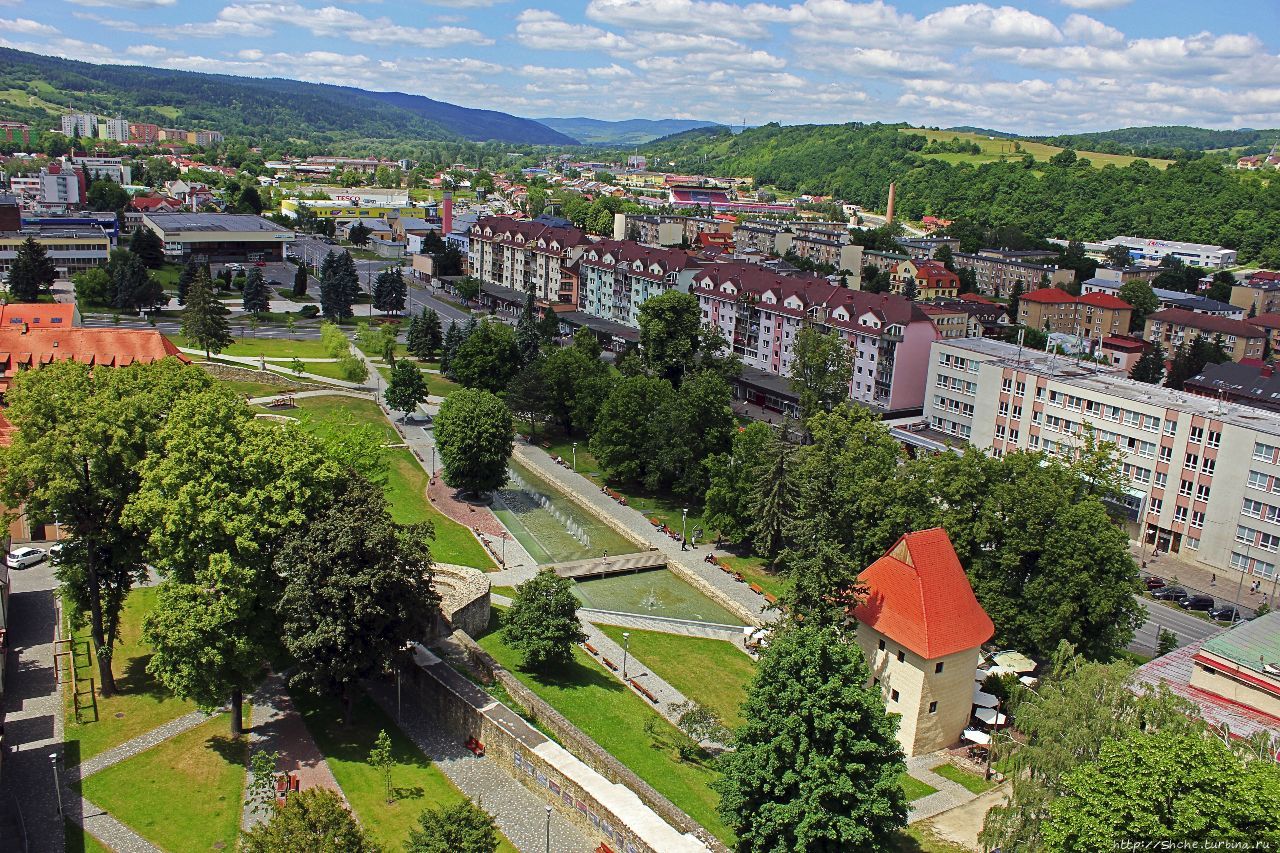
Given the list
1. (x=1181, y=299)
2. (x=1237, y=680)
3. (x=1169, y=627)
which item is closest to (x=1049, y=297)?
(x=1181, y=299)

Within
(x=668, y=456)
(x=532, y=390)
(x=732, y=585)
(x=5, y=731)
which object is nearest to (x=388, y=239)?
(x=532, y=390)

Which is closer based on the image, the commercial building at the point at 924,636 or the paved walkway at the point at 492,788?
the paved walkway at the point at 492,788

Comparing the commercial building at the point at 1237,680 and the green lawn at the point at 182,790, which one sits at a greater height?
the commercial building at the point at 1237,680

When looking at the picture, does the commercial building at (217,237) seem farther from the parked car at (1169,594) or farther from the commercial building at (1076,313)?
the parked car at (1169,594)

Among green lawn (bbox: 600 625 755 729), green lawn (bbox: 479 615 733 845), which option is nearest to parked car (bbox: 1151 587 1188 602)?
green lawn (bbox: 600 625 755 729)

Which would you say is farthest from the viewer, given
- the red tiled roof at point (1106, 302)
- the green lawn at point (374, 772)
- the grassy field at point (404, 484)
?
the red tiled roof at point (1106, 302)

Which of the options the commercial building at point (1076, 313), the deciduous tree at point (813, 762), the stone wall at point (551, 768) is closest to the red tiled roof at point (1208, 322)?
the commercial building at point (1076, 313)

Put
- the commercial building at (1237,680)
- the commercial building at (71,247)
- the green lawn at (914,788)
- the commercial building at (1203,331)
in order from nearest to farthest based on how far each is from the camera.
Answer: the commercial building at (1237,680) → the green lawn at (914,788) → the commercial building at (1203,331) → the commercial building at (71,247)

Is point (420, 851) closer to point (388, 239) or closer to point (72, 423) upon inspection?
point (72, 423)
